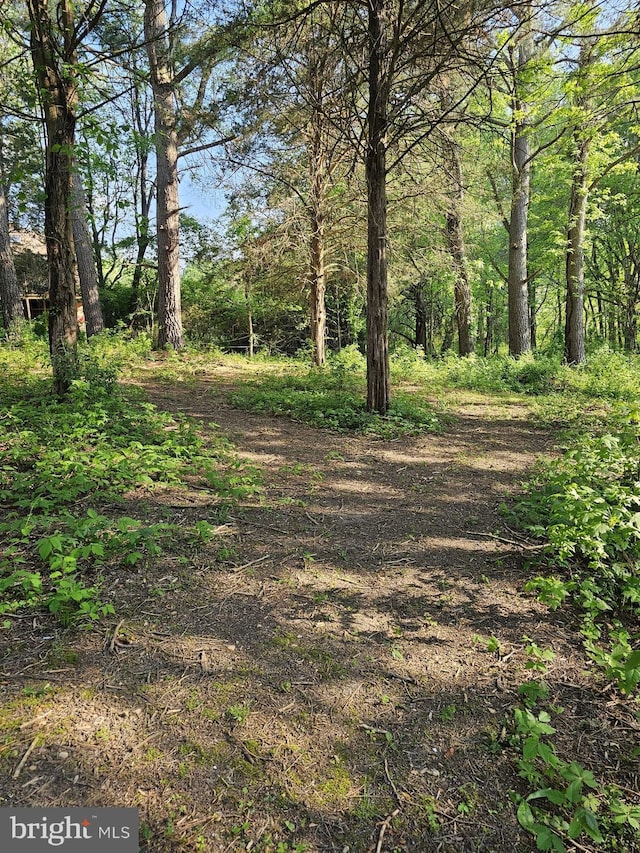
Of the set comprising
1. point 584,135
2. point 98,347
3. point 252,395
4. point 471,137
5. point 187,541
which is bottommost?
point 187,541

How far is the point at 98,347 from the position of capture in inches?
407

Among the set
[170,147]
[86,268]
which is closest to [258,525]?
[170,147]

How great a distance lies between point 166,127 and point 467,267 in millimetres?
7864

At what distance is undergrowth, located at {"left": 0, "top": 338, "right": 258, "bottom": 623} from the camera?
2.70m

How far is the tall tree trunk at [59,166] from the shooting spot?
17.1 ft

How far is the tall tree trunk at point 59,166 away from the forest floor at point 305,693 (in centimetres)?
297

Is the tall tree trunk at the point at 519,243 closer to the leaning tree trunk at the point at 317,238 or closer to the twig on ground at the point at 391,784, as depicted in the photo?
the leaning tree trunk at the point at 317,238

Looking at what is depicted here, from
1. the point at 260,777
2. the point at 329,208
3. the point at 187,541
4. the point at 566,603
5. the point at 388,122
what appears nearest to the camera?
the point at 260,777

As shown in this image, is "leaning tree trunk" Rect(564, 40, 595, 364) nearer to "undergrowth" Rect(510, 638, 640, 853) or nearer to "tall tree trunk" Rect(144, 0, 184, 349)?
"tall tree trunk" Rect(144, 0, 184, 349)

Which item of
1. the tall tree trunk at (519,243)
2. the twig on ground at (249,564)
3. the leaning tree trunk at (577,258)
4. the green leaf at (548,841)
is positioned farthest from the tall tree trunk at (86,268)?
the green leaf at (548,841)

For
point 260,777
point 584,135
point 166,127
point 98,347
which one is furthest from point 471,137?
point 260,777

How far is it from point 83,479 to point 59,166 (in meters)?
3.96

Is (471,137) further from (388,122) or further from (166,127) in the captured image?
(166,127)

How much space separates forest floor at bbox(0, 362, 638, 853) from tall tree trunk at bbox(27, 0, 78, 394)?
297cm
